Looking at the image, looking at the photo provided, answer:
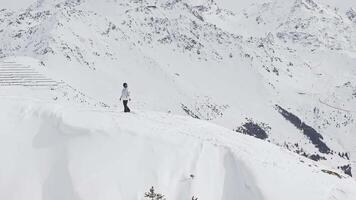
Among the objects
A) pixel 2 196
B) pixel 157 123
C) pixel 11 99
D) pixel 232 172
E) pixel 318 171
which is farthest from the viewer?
pixel 11 99

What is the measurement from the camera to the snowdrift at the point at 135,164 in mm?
41488

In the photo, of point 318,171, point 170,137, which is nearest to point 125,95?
Result: point 170,137

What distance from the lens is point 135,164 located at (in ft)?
143

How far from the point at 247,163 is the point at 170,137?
20.5 ft

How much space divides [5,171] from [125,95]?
1435 cm

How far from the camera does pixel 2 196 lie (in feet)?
134

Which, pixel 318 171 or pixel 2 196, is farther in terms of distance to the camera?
pixel 318 171

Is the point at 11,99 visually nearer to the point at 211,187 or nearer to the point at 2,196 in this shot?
the point at 2,196

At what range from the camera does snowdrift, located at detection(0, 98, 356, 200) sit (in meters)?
41.5

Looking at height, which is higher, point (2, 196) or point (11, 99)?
point (11, 99)

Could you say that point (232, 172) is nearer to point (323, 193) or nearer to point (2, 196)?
point (323, 193)

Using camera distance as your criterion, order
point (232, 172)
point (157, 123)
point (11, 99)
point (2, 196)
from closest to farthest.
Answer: point (2, 196) < point (232, 172) < point (157, 123) < point (11, 99)

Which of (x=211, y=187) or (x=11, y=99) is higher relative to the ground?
(x=11, y=99)

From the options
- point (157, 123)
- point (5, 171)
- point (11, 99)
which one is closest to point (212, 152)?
point (157, 123)
